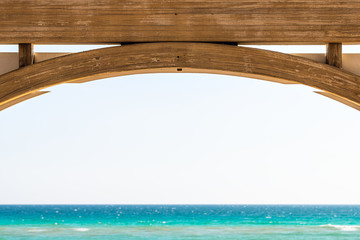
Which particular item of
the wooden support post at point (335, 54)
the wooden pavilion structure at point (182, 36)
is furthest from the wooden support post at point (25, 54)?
the wooden support post at point (335, 54)

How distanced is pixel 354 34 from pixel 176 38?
24.7 inches

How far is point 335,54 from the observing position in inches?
76.6

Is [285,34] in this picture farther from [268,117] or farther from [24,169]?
[24,169]

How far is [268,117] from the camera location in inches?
1166

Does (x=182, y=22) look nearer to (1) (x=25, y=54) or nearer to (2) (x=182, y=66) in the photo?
(2) (x=182, y=66)

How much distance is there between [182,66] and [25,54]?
1.85ft

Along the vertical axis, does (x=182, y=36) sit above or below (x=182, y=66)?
above

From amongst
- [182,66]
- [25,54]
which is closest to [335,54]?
[182,66]

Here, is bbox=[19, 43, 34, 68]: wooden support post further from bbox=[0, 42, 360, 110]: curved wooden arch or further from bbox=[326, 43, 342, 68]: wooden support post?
bbox=[326, 43, 342, 68]: wooden support post

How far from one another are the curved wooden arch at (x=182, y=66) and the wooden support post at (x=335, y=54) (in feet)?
0.13

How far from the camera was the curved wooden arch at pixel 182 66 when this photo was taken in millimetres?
1916

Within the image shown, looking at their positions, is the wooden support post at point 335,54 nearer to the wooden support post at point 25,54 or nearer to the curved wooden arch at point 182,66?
the curved wooden arch at point 182,66

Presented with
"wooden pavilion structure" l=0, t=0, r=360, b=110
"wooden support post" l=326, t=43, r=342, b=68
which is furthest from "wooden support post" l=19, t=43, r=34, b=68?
"wooden support post" l=326, t=43, r=342, b=68

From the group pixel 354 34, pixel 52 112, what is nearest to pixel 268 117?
pixel 52 112
